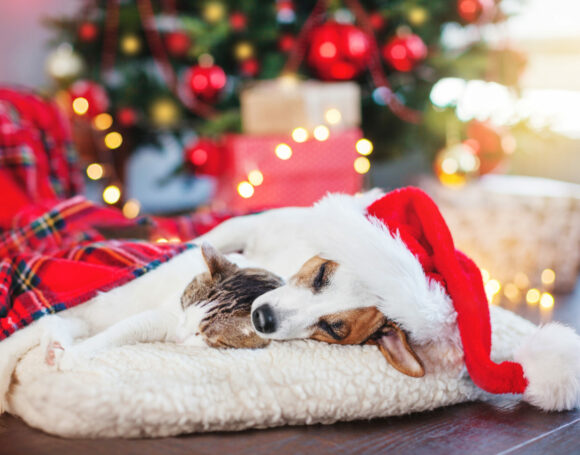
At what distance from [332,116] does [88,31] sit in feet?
3.65

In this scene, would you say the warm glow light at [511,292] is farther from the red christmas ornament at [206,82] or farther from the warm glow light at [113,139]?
the warm glow light at [113,139]

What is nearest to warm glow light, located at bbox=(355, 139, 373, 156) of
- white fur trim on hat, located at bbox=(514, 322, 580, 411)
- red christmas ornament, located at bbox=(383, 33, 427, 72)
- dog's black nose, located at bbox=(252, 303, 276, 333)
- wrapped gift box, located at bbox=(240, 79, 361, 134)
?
wrapped gift box, located at bbox=(240, 79, 361, 134)

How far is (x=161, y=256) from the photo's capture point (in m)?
1.09

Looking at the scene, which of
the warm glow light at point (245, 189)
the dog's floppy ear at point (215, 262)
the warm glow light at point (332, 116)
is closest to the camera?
the dog's floppy ear at point (215, 262)

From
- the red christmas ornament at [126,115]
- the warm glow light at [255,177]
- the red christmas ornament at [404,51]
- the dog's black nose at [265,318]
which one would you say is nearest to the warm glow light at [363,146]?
the warm glow light at [255,177]

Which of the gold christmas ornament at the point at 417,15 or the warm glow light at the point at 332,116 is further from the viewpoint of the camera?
the gold christmas ornament at the point at 417,15

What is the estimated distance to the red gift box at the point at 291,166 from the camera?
230 cm

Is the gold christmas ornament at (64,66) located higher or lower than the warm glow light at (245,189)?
higher

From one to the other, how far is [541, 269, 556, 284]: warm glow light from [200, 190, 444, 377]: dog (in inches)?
49.9

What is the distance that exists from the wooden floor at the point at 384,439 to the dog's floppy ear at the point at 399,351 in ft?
0.33

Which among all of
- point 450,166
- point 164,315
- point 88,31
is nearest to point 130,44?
point 88,31

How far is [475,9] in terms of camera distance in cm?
280

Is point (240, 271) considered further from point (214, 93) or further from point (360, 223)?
point (214, 93)

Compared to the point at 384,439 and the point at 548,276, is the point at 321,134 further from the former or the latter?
the point at 384,439
